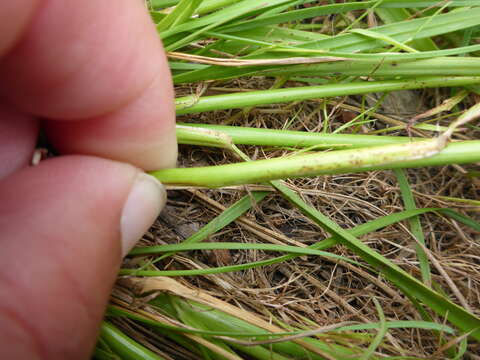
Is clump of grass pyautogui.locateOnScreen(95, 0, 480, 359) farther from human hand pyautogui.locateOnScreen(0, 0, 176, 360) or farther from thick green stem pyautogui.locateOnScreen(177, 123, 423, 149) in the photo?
human hand pyautogui.locateOnScreen(0, 0, 176, 360)

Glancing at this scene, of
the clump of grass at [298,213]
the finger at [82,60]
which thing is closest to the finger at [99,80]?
the finger at [82,60]

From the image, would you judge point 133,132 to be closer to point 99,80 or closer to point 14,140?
point 99,80

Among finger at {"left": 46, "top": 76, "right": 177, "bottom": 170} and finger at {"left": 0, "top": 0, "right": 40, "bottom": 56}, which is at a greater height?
finger at {"left": 0, "top": 0, "right": 40, "bottom": 56}

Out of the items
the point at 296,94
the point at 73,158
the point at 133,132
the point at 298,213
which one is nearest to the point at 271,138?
the point at 296,94

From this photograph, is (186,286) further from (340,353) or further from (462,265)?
(462,265)

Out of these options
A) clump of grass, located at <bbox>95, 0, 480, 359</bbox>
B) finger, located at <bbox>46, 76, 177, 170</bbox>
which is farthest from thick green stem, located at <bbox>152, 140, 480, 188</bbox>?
finger, located at <bbox>46, 76, 177, 170</bbox>
